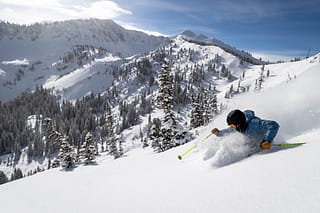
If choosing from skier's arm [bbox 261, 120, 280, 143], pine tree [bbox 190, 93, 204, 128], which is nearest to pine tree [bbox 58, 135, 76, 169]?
pine tree [bbox 190, 93, 204, 128]

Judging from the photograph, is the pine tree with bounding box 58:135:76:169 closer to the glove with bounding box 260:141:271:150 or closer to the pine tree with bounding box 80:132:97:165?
the pine tree with bounding box 80:132:97:165

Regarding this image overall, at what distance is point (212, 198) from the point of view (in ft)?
13.5

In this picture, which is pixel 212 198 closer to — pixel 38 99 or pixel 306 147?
pixel 306 147

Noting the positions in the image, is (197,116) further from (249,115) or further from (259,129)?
(259,129)

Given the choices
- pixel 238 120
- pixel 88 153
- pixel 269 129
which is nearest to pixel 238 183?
pixel 269 129

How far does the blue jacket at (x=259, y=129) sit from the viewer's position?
6.01 meters

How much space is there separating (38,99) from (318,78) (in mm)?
204197

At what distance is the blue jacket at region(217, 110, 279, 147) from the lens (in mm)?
6008

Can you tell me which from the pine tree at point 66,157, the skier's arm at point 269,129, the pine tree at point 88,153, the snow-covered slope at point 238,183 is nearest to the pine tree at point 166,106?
the pine tree at point 66,157

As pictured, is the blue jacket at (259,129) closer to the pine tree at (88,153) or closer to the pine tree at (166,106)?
the pine tree at (166,106)

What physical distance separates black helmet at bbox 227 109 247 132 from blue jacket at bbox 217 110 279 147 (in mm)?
148

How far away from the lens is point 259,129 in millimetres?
6434

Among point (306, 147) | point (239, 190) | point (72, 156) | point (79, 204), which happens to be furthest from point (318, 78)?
point (72, 156)

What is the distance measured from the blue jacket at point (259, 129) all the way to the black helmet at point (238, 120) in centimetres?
15
